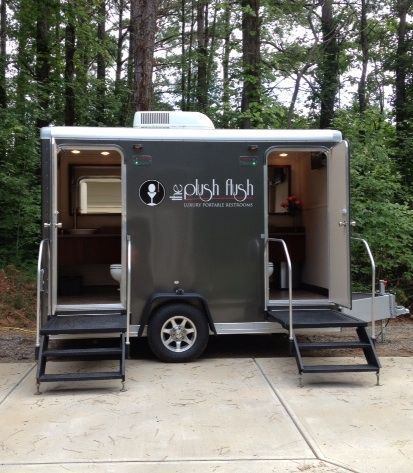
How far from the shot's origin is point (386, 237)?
10.1 meters

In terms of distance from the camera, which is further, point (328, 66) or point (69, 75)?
point (328, 66)

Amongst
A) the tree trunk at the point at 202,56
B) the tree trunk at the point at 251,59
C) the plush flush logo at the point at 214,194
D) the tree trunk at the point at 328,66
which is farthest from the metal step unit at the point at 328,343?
the tree trunk at the point at 202,56

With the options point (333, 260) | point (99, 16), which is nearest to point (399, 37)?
point (99, 16)

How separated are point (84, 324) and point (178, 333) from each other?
1.18 metres

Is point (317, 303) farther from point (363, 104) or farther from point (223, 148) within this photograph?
point (363, 104)

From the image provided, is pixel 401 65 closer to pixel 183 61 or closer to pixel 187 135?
pixel 183 61

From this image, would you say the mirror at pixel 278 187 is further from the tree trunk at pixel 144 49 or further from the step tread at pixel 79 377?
the step tread at pixel 79 377

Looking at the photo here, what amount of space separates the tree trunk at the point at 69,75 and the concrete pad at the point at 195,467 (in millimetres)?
13065

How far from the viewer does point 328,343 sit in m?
6.10

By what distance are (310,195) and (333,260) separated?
1.44m

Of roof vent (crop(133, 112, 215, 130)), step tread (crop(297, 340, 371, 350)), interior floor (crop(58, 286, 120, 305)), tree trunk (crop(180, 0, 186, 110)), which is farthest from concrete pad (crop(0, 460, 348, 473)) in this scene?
tree trunk (crop(180, 0, 186, 110))

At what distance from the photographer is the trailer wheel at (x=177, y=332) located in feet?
21.8

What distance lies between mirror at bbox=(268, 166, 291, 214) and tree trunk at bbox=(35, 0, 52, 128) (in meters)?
7.33

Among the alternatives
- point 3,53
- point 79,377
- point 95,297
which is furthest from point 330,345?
point 3,53
